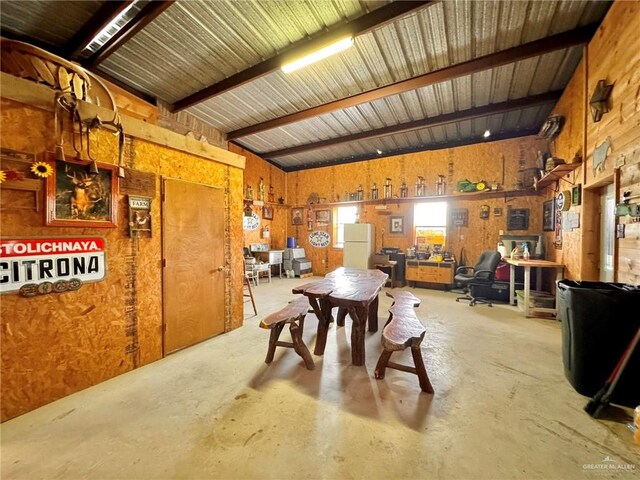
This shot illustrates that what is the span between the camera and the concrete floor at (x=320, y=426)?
1426mm

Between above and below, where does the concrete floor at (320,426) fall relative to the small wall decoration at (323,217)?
below

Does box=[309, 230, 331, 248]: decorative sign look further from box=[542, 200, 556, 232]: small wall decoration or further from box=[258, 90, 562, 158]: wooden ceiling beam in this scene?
box=[542, 200, 556, 232]: small wall decoration

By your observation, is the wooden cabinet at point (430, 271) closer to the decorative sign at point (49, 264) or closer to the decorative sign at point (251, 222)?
the decorative sign at point (251, 222)

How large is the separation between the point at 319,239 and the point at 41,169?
22.9 feet

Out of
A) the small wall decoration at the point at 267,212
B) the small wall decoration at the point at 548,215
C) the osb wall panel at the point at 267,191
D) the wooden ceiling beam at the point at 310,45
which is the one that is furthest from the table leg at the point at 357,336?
the small wall decoration at the point at 267,212

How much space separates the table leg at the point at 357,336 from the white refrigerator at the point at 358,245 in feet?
14.3

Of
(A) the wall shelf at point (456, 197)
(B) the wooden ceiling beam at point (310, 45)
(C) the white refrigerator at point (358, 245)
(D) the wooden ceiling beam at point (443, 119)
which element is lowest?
(C) the white refrigerator at point (358, 245)

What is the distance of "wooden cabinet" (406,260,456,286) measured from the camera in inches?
239

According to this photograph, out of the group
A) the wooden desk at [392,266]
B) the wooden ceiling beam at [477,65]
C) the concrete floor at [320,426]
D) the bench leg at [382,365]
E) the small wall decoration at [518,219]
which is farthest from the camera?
the wooden desk at [392,266]

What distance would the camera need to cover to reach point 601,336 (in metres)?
1.96

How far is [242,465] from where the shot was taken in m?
1.43

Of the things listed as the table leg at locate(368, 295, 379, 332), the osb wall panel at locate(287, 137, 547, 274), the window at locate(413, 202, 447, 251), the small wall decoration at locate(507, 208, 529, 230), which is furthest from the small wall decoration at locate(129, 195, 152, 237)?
the small wall decoration at locate(507, 208, 529, 230)

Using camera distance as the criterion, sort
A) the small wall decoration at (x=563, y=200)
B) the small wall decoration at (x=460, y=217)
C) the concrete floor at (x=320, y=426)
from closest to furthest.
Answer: the concrete floor at (x=320, y=426), the small wall decoration at (x=563, y=200), the small wall decoration at (x=460, y=217)

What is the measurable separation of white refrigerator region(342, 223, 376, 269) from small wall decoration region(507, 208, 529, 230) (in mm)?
3310
